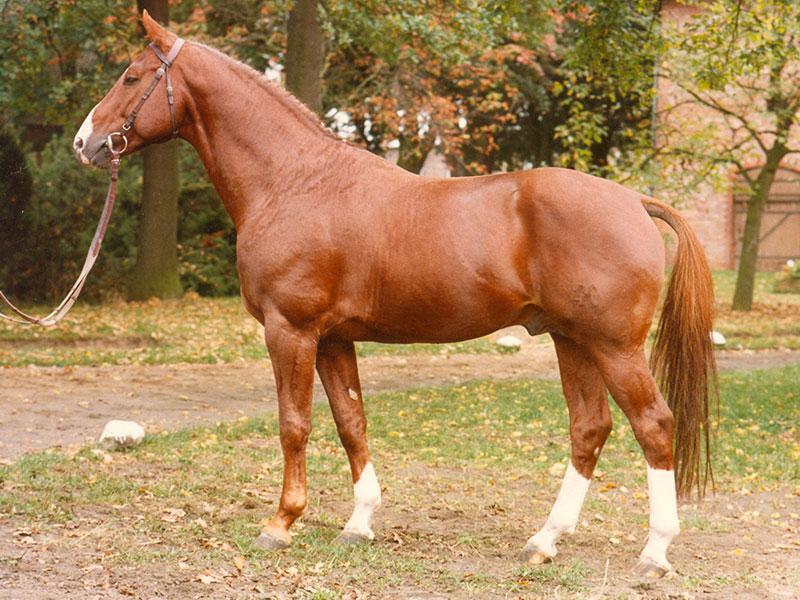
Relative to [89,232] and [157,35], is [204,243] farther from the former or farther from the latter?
[157,35]

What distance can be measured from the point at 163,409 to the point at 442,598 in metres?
5.92

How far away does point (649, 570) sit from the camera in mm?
5113

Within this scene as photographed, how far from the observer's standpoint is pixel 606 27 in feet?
39.8

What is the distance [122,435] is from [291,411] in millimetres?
2999

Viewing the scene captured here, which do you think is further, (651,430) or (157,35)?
(157,35)

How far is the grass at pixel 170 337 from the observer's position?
13242 mm

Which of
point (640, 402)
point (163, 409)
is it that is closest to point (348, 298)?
point (640, 402)

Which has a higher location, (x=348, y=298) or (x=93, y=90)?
(x=93, y=90)

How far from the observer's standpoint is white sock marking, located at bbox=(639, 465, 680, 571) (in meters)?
5.13

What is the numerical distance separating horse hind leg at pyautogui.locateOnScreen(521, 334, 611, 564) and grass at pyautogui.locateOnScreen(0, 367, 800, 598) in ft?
0.58

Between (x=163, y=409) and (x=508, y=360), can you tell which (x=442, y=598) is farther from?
(x=508, y=360)

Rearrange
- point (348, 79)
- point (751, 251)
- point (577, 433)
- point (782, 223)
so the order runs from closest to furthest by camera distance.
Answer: point (577, 433) < point (751, 251) < point (348, 79) < point (782, 223)

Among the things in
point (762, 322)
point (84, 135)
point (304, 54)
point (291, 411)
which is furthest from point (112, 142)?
point (762, 322)

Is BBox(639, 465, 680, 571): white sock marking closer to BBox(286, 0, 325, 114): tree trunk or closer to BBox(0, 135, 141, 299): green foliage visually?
BBox(286, 0, 325, 114): tree trunk
